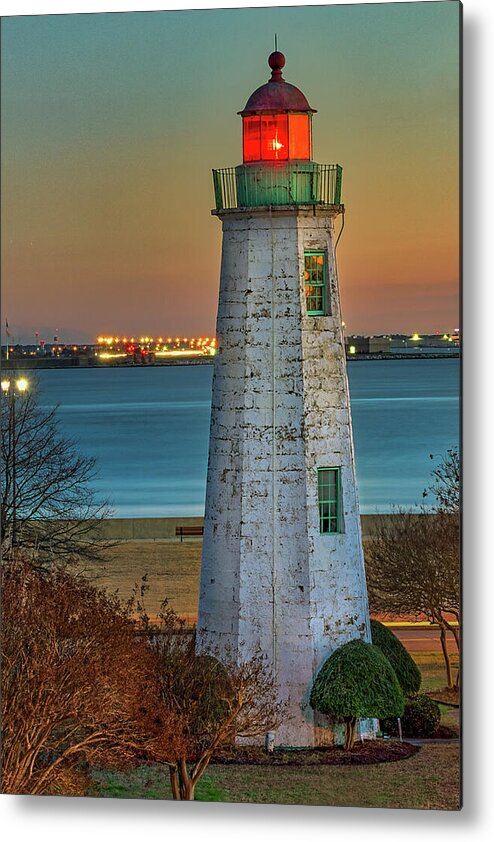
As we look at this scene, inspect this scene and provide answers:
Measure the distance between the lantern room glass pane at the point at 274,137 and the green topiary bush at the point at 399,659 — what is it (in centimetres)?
411

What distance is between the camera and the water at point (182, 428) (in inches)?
805

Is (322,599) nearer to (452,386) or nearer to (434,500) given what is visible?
(452,386)

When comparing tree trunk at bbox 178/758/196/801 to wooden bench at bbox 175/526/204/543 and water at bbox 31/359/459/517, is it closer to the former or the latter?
water at bbox 31/359/459/517

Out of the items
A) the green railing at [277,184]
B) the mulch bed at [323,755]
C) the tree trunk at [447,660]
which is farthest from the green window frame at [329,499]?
the green railing at [277,184]

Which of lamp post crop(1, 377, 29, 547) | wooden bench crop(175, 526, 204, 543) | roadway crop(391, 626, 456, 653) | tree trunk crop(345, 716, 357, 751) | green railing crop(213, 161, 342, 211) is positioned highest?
green railing crop(213, 161, 342, 211)

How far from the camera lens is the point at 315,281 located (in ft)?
54.2

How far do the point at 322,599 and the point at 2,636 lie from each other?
2571mm

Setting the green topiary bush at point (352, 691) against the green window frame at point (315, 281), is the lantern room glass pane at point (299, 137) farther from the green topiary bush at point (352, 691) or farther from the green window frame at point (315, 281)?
the green topiary bush at point (352, 691)

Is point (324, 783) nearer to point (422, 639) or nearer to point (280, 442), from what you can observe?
point (280, 442)

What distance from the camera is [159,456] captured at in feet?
91.9

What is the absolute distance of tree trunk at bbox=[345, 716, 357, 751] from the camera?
1639 centimetres

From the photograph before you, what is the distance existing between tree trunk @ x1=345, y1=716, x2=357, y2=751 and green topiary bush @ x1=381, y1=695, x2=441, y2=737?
1.14 ft

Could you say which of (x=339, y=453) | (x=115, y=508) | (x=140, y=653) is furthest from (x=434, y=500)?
(x=140, y=653)

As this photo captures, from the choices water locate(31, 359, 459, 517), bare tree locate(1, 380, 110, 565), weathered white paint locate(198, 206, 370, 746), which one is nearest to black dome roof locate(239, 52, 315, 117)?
weathered white paint locate(198, 206, 370, 746)
